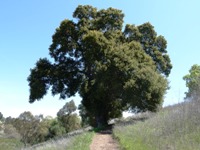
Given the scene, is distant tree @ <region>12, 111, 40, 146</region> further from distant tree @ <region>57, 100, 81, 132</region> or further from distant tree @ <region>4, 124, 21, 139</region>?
distant tree @ <region>57, 100, 81, 132</region>

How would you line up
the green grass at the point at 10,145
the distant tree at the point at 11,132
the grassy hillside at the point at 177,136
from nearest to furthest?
the grassy hillside at the point at 177,136
the green grass at the point at 10,145
the distant tree at the point at 11,132

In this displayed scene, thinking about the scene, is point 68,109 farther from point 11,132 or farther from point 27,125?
point 11,132

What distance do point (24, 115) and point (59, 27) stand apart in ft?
153

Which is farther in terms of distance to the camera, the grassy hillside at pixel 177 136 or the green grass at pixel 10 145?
the green grass at pixel 10 145

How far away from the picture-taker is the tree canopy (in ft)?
102

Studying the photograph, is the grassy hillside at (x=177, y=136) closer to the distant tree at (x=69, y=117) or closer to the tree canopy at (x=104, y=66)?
the tree canopy at (x=104, y=66)

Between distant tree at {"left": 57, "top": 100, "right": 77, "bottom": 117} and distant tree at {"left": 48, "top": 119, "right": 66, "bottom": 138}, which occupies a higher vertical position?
distant tree at {"left": 57, "top": 100, "right": 77, "bottom": 117}

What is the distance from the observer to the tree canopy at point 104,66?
31.1 metres

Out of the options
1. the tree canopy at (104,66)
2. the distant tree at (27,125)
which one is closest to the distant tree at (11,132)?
the distant tree at (27,125)

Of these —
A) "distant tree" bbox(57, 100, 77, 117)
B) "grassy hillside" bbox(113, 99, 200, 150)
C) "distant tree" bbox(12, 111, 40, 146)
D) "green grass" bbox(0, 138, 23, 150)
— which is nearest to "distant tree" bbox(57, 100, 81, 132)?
"distant tree" bbox(57, 100, 77, 117)

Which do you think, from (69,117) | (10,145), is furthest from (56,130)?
(10,145)

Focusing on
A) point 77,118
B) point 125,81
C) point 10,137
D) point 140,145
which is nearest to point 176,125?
point 140,145

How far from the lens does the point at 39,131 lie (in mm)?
78500

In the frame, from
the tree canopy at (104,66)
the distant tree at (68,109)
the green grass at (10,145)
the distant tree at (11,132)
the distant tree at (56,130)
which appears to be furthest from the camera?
the distant tree at (11,132)
